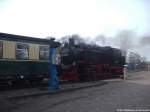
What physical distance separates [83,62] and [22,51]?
25.4ft

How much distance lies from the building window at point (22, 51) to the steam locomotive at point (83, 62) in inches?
221

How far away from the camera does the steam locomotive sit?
23.1 metres

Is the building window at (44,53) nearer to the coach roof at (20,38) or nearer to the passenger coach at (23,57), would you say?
the passenger coach at (23,57)

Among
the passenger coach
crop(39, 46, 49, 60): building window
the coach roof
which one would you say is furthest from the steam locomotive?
the coach roof

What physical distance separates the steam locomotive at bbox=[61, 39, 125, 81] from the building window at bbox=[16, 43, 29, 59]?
5.62 metres

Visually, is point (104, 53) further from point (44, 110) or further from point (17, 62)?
point (44, 110)

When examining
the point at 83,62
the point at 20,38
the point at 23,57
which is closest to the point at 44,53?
the point at 23,57

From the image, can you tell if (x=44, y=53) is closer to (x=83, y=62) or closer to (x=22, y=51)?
(x=22, y=51)

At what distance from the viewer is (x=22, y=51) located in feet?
55.7

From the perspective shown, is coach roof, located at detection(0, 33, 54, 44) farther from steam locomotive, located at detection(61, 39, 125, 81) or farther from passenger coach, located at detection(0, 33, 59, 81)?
steam locomotive, located at detection(61, 39, 125, 81)

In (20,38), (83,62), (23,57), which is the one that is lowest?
(83,62)

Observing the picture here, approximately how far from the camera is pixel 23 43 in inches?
671

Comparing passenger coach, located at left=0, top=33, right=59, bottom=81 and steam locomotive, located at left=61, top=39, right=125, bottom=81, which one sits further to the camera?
steam locomotive, located at left=61, top=39, right=125, bottom=81

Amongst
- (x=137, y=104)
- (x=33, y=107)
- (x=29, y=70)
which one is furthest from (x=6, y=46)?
(x=137, y=104)
